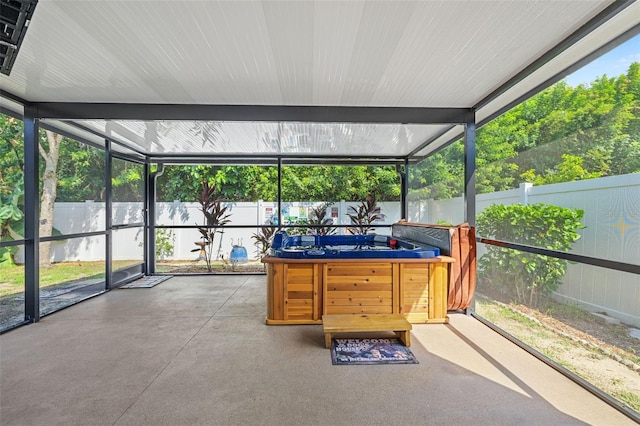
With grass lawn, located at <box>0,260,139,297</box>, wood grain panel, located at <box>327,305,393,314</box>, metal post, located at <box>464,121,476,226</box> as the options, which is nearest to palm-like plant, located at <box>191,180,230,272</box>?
grass lawn, located at <box>0,260,139,297</box>

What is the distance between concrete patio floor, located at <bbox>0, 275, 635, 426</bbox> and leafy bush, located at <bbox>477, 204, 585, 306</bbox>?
0.85 metres

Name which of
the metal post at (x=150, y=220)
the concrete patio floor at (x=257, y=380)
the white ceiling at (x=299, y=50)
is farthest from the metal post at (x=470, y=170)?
the metal post at (x=150, y=220)

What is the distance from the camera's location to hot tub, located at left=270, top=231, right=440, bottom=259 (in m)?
3.32

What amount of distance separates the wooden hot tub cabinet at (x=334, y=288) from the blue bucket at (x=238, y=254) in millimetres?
3612

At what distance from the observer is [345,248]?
15.5ft

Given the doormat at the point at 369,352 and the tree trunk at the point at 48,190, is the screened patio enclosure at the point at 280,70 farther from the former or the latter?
the doormat at the point at 369,352

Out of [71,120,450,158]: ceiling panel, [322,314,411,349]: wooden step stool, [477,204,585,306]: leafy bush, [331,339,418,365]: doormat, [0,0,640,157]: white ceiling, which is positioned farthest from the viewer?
[71,120,450,158]: ceiling panel

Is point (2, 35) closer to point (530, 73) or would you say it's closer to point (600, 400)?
point (530, 73)

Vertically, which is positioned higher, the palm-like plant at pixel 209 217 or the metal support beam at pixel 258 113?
the metal support beam at pixel 258 113

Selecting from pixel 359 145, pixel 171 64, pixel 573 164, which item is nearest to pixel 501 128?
pixel 573 164

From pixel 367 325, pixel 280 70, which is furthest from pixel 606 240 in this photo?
pixel 280 70

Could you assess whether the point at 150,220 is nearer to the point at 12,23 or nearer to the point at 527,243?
the point at 12,23

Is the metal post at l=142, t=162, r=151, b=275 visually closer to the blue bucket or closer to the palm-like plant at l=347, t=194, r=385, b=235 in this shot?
the blue bucket

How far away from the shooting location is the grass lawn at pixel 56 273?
3.40m
